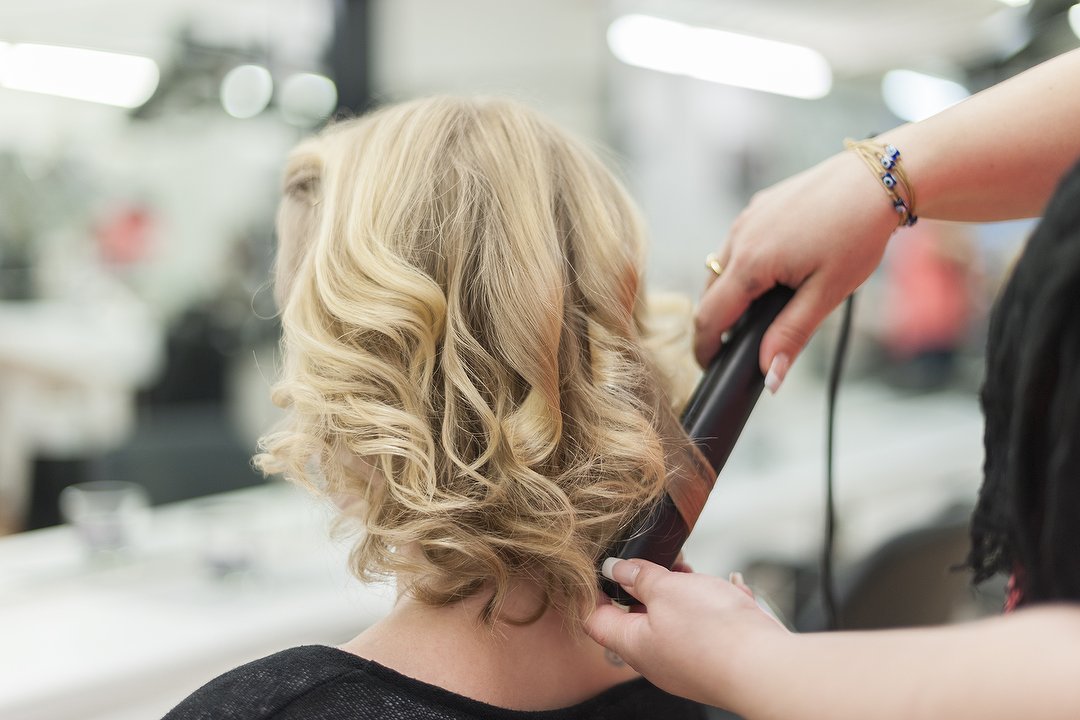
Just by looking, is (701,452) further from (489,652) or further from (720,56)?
(720,56)

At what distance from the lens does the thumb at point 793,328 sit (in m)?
0.73

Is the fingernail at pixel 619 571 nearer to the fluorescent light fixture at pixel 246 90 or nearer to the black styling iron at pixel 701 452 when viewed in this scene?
the black styling iron at pixel 701 452

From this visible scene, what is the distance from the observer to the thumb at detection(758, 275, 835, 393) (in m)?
0.73

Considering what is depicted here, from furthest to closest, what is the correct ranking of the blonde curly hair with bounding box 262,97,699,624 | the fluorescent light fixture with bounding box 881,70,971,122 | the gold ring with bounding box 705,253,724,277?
the fluorescent light fixture with bounding box 881,70,971,122, the gold ring with bounding box 705,253,724,277, the blonde curly hair with bounding box 262,97,699,624

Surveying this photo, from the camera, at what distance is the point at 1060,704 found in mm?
342

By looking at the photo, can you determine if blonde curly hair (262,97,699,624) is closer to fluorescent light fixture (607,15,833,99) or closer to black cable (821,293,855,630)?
black cable (821,293,855,630)

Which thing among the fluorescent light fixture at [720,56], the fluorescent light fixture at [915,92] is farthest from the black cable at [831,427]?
the fluorescent light fixture at [915,92]

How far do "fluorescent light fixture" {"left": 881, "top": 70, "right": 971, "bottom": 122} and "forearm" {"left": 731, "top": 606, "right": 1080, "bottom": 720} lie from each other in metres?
3.46

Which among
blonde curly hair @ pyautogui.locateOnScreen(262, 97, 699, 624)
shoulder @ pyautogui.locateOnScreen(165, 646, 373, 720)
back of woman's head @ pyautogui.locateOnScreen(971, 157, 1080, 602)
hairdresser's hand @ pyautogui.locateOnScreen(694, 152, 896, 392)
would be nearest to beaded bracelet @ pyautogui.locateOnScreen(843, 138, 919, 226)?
hairdresser's hand @ pyautogui.locateOnScreen(694, 152, 896, 392)

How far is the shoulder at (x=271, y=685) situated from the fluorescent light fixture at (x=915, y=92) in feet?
11.2

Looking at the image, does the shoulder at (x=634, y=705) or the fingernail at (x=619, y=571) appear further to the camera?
the shoulder at (x=634, y=705)

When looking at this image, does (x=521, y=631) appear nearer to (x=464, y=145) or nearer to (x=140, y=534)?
(x=464, y=145)

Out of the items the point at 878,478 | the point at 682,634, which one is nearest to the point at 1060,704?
the point at 682,634

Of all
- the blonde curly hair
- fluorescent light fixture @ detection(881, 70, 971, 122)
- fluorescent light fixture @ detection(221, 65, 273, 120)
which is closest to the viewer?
the blonde curly hair
